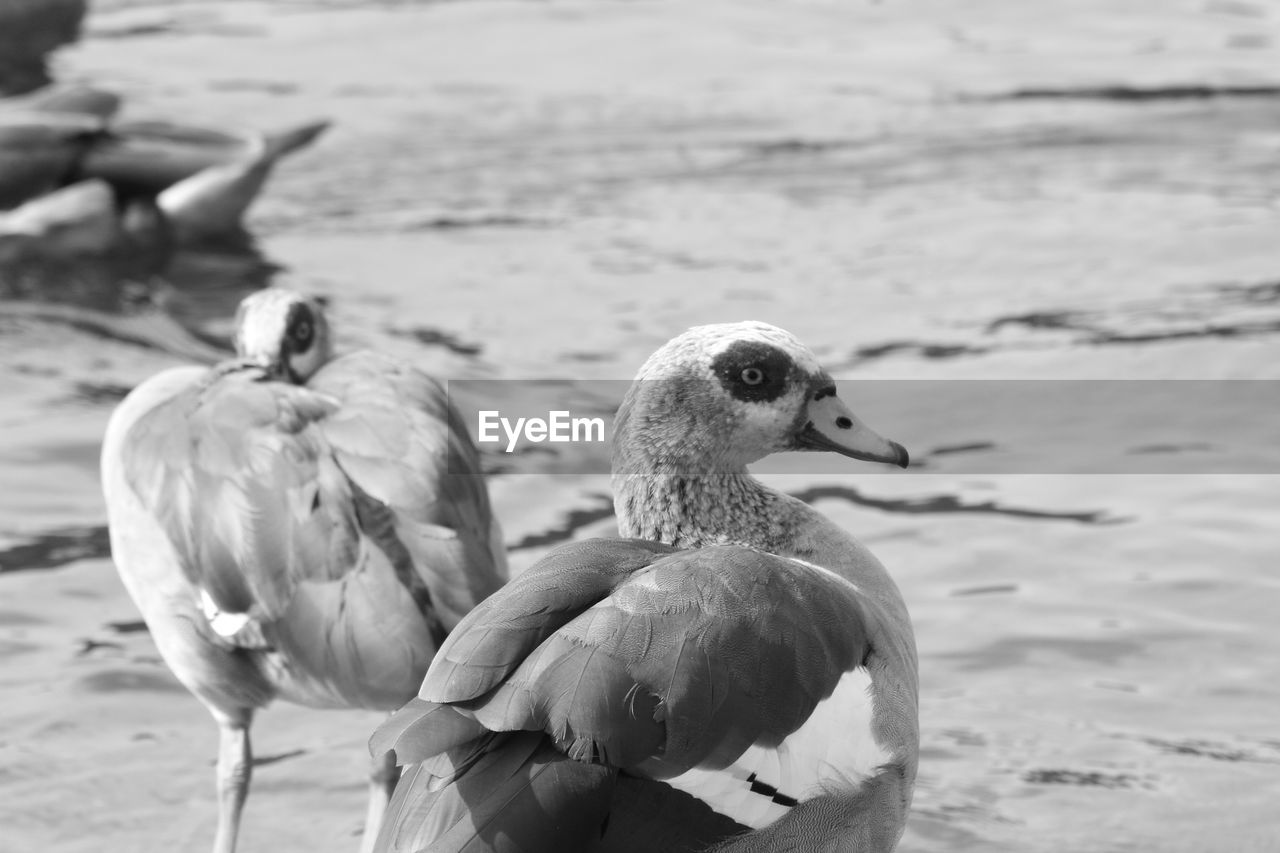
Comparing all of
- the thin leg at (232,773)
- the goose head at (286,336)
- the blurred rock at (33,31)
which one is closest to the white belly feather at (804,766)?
the thin leg at (232,773)

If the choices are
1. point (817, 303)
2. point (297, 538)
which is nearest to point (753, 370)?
point (297, 538)

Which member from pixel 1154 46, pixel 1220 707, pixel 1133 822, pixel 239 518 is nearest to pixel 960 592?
pixel 1220 707

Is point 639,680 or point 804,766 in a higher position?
point 639,680

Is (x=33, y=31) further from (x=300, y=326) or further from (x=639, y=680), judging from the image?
(x=639, y=680)

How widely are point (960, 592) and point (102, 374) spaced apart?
392 centimetres

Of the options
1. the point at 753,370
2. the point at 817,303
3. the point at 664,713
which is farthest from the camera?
the point at 817,303

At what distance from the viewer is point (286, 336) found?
6102 mm

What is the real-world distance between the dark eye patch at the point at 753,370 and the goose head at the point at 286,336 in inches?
71.9

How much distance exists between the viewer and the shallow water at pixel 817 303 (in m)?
5.57

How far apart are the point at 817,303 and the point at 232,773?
448 cm

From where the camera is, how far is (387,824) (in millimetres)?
3764

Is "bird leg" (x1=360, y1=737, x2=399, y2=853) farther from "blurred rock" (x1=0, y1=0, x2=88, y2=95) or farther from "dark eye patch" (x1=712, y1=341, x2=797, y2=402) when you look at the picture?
"blurred rock" (x1=0, y1=0, x2=88, y2=95)

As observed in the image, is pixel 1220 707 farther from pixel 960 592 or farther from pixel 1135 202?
pixel 1135 202

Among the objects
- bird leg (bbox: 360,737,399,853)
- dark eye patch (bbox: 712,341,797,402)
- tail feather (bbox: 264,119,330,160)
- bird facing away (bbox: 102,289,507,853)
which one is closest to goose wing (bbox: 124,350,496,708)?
bird facing away (bbox: 102,289,507,853)
